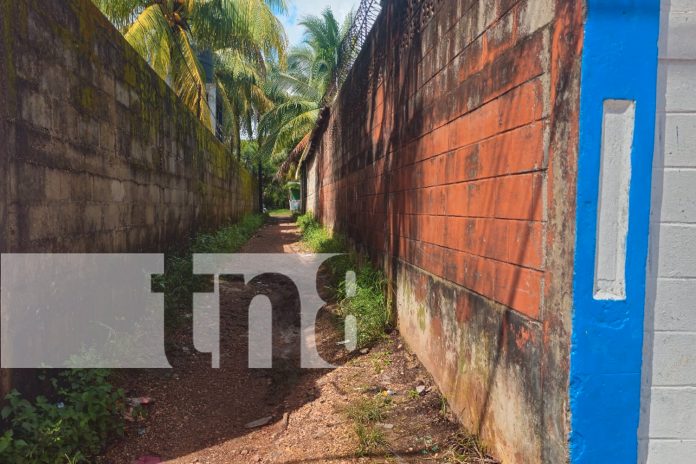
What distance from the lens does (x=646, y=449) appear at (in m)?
1.76

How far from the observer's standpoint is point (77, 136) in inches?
124

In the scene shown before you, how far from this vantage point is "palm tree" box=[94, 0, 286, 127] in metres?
8.96

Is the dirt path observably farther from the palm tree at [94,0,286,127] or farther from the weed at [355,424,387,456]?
the palm tree at [94,0,286,127]

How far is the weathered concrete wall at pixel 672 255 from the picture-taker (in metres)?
1.69

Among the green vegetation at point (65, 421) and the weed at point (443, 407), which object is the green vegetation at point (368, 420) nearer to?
the weed at point (443, 407)

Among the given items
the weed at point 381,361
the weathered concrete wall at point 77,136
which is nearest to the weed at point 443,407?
the weed at point 381,361

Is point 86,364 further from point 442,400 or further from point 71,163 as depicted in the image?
point 442,400

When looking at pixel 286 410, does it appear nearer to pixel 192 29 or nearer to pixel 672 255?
pixel 672 255

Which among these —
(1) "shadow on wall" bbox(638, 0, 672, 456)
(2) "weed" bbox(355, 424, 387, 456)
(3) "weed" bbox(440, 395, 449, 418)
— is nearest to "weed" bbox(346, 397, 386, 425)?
(2) "weed" bbox(355, 424, 387, 456)

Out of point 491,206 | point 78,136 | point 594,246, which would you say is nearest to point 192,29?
point 78,136

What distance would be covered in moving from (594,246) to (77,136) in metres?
3.15

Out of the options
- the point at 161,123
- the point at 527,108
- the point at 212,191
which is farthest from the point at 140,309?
the point at 212,191

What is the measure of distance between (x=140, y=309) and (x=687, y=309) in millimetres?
3902

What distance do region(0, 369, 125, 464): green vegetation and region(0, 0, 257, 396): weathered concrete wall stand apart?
30.6 inches
